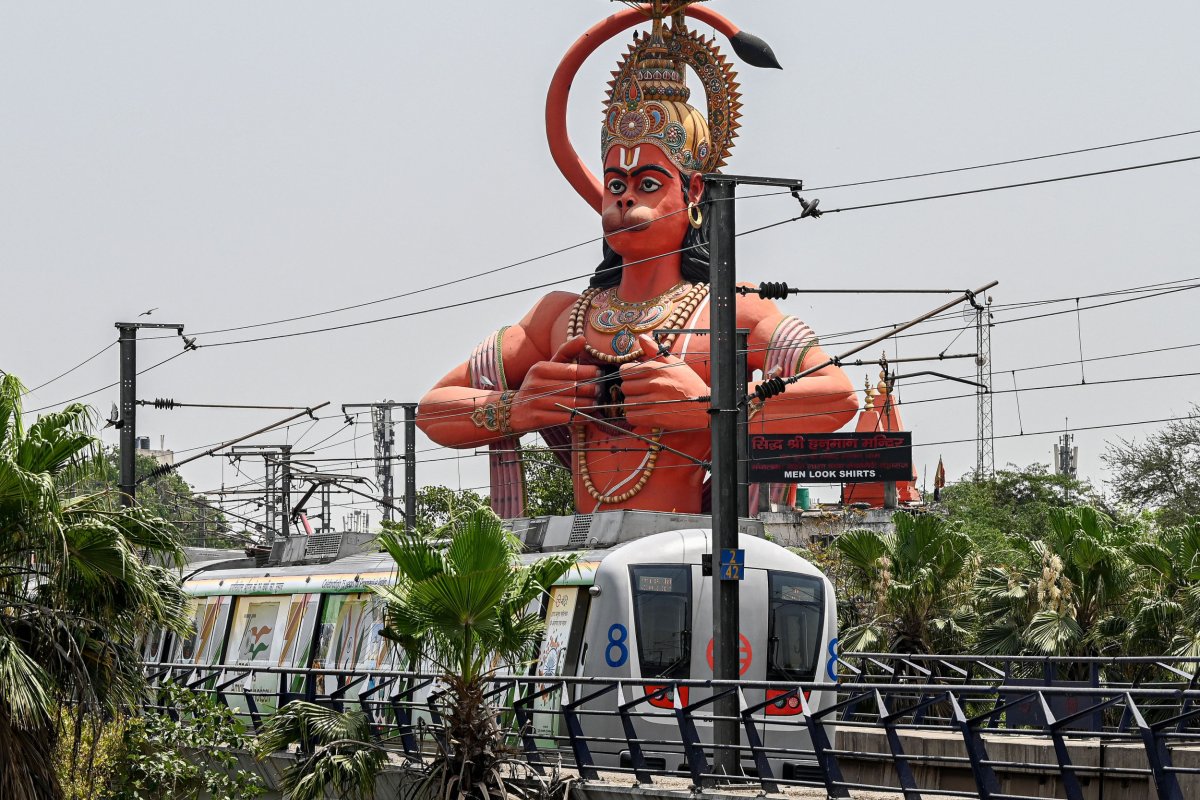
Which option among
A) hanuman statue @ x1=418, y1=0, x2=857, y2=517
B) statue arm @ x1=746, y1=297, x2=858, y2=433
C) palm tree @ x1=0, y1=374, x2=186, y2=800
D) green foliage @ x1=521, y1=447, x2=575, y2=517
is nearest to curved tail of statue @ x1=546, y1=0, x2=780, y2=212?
hanuman statue @ x1=418, y1=0, x2=857, y2=517

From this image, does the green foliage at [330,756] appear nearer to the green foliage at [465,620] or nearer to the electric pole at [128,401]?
the green foliage at [465,620]

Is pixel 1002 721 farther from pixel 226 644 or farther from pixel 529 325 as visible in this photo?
pixel 529 325

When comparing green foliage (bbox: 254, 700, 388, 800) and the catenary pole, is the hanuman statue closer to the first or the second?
the catenary pole

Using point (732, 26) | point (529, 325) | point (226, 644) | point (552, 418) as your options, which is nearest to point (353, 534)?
point (226, 644)

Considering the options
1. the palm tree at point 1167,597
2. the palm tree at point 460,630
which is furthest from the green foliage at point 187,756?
the palm tree at point 1167,597

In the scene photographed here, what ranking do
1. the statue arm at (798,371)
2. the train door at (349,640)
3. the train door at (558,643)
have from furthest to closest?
the statue arm at (798,371), the train door at (349,640), the train door at (558,643)

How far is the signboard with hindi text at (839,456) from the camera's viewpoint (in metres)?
42.0

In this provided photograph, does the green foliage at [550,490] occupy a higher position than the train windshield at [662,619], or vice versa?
the green foliage at [550,490]

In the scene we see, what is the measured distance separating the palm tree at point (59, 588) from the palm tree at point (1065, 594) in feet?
46.3

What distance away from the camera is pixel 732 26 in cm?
3391

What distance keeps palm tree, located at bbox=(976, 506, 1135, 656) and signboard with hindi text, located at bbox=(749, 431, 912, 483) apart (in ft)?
45.7

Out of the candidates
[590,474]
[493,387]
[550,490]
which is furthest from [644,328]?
[550,490]

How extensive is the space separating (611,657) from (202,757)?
4.55 m

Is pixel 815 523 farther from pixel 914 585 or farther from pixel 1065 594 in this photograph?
pixel 1065 594
